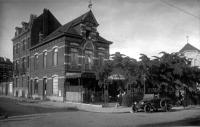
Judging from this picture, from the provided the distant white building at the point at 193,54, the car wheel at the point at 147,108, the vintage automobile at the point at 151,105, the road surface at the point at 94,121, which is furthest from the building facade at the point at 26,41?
the road surface at the point at 94,121

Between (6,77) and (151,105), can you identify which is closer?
(151,105)

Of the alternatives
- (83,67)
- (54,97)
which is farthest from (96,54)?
(54,97)

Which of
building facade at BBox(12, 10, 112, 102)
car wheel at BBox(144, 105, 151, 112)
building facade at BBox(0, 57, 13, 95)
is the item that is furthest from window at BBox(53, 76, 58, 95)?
building facade at BBox(0, 57, 13, 95)

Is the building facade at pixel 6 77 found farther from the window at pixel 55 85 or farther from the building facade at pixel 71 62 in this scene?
the window at pixel 55 85

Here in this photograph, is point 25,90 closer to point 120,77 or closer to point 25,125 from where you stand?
point 120,77

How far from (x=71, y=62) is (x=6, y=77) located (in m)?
40.3

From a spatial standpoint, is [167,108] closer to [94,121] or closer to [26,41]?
[94,121]

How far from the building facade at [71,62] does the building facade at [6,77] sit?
15.7 meters

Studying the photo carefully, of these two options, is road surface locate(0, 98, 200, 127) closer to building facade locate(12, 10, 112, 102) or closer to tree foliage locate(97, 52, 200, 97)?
tree foliage locate(97, 52, 200, 97)

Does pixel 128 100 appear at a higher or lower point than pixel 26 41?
lower

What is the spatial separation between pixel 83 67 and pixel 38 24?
13.2 meters

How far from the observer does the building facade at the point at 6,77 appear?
50.9 meters

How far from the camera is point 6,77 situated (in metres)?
64.9

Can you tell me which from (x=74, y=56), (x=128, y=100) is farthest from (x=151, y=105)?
(x=74, y=56)
